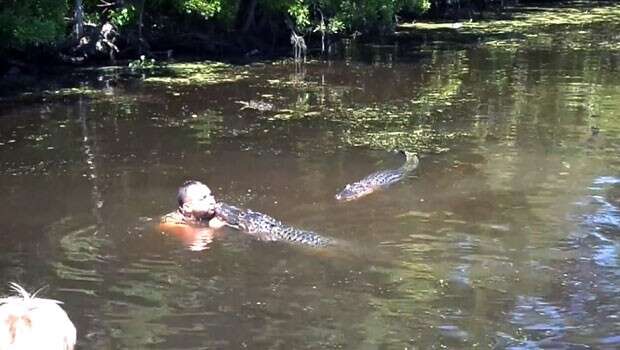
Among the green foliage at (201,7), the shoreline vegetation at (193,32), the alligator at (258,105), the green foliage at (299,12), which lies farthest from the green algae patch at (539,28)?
the alligator at (258,105)

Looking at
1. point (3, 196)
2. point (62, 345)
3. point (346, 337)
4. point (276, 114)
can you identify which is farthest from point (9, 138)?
point (62, 345)

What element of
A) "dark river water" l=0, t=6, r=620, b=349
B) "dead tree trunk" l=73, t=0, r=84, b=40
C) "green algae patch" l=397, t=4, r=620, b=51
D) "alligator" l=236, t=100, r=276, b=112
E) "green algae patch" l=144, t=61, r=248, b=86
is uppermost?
"dead tree trunk" l=73, t=0, r=84, b=40

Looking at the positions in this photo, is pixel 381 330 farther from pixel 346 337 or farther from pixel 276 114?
pixel 276 114

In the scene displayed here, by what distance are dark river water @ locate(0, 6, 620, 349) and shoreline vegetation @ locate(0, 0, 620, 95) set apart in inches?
69.7

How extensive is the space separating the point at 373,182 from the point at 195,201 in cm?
243

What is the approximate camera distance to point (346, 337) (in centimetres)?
618

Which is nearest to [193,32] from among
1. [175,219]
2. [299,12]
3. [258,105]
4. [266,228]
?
[299,12]

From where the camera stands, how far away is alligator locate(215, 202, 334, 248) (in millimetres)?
8227

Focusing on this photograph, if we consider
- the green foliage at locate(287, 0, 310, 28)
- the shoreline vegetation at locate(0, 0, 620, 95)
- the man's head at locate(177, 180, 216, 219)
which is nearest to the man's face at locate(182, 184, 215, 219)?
the man's head at locate(177, 180, 216, 219)

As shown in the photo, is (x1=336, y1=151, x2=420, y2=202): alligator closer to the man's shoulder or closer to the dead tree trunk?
the man's shoulder

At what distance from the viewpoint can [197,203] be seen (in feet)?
28.3

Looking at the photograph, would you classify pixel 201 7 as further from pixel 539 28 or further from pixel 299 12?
pixel 539 28

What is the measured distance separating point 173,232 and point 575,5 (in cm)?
3970

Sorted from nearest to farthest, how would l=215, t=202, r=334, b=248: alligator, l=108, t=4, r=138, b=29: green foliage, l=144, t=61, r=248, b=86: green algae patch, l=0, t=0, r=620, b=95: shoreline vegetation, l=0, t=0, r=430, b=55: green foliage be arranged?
l=215, t=202, r=334, b=248: alligator < l=0, t=0, r=430, b=55: green foliage < l=0, t=0, r=620, b=95: shoreline vegetation < l=144, t=61, r=248, b=86: green algae patch < l=108, t=4, r=138, b=29: green foliage
